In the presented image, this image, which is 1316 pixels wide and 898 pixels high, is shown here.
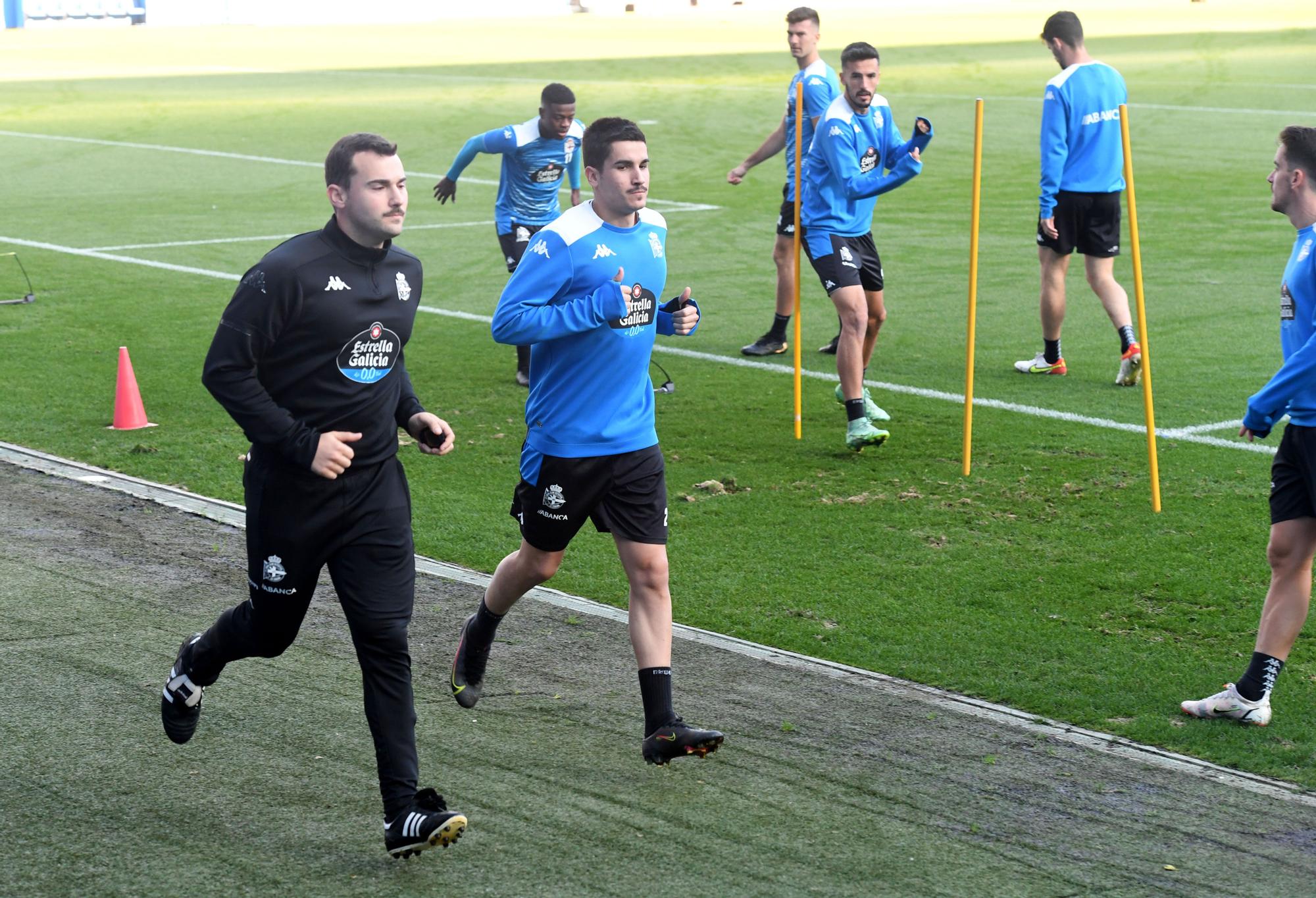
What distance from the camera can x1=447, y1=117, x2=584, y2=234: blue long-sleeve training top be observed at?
466 inches

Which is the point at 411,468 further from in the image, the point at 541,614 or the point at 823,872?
the point at 823,872

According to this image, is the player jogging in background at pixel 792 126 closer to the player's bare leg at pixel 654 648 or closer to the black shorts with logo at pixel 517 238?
the black shorts with logo at pixel 517 238

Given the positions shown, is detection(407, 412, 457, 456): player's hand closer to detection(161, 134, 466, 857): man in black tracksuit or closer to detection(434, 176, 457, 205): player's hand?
detection(161, 134, 466, 857): man in black tracksuit

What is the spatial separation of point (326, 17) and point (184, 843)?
76.9m

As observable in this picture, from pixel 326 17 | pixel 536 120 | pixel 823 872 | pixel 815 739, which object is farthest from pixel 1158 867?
pixel 326 17

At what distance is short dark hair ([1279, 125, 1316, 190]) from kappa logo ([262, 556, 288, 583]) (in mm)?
3611

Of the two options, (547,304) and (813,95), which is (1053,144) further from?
(547,304)

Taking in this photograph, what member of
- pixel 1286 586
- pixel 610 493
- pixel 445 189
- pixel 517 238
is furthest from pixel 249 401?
pixel 445 189

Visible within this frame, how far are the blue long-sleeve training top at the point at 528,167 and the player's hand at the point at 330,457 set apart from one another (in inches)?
283

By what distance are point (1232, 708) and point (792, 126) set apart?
7.07m

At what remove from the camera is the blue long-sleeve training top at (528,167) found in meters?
11.8

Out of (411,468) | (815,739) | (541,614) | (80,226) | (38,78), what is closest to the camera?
(815,739)

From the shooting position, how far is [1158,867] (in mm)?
4836

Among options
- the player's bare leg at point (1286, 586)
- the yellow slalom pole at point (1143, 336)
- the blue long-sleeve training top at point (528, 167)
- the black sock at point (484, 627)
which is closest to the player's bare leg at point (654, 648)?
the black sock at point (484, 627)
